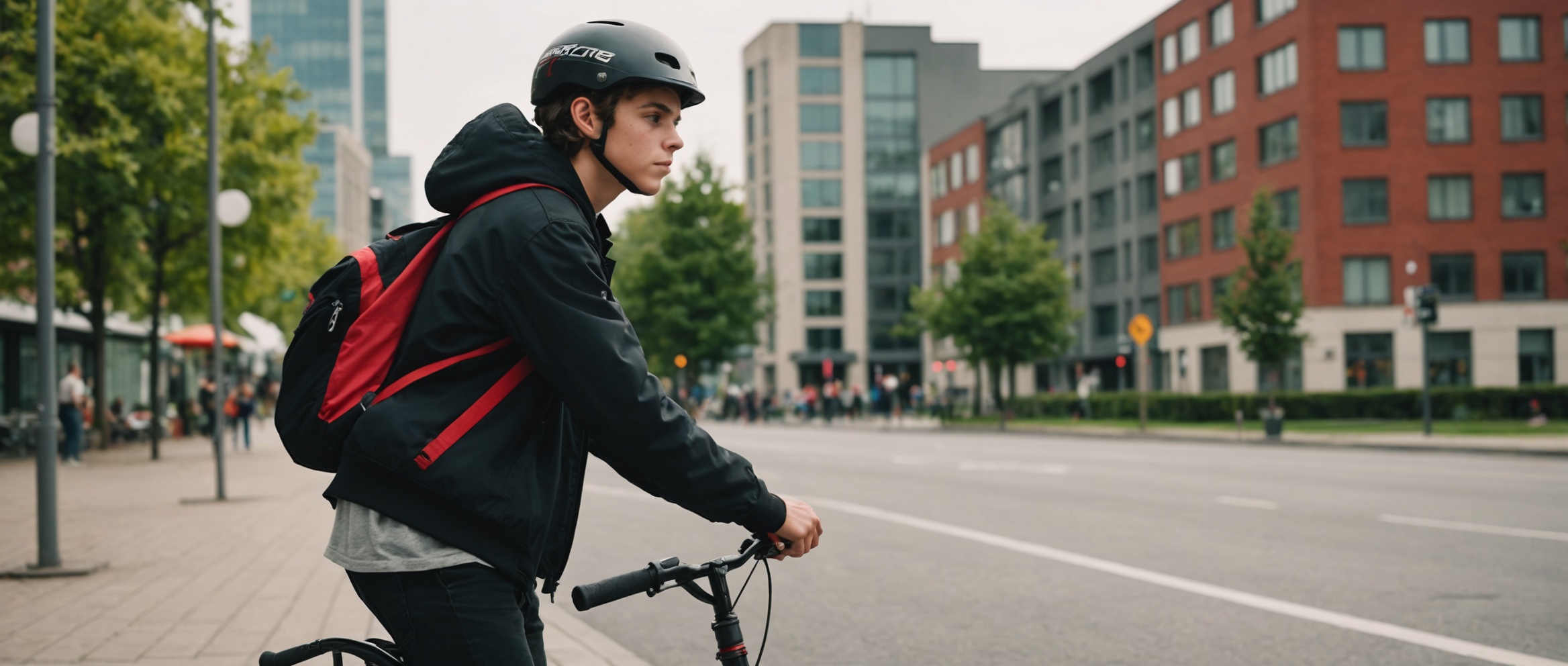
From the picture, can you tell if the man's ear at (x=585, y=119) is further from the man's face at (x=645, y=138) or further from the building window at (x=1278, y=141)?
the building window at (x=1278, y=141)

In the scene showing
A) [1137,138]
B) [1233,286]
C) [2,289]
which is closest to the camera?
[2,289]

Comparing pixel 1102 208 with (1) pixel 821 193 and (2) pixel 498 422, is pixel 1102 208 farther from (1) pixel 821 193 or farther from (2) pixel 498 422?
(2) pixel 498 422

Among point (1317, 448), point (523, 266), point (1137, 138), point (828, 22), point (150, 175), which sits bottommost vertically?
point (1317, 448)

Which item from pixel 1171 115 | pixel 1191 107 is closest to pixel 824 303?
pixel 1171 115

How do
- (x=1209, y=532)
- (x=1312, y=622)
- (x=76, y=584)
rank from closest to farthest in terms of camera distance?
1. (x=1312, y=622)
2. (x=76, y=584)
3. (x=1209, y=532)

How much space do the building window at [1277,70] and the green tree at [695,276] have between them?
1058 inches

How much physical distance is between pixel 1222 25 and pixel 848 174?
148ft

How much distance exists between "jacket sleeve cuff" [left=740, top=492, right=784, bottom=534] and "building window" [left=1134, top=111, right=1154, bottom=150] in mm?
61776

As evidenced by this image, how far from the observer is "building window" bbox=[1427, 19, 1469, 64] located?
161ft

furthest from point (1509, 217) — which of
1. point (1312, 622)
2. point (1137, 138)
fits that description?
point (1312, 622)

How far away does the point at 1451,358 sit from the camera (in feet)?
160

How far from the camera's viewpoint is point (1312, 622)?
6.90 meters

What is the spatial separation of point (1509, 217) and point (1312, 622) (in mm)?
47929

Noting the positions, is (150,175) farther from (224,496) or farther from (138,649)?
(138,649)
